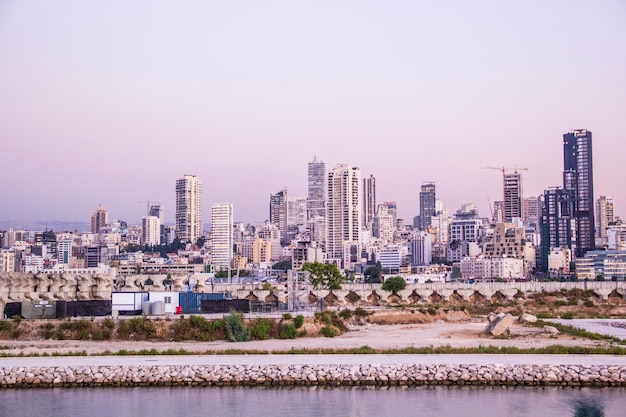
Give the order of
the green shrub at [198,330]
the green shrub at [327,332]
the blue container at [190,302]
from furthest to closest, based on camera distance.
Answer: the blue container at [190,302] < the green shrub at [327,332] < the green shrub at [198,330]

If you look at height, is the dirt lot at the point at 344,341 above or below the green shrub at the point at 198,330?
below

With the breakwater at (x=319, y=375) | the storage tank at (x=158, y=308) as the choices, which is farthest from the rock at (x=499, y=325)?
the storage tank at (x=158, y=308)

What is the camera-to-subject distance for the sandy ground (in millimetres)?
28859

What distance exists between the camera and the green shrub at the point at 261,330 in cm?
3173

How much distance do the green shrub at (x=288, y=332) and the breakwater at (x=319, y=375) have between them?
27.2 feet

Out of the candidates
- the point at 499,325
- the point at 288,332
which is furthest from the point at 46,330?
the point at 499,325

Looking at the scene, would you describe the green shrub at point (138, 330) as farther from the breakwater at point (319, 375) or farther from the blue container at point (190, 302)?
the breakwater at point (319, 375)

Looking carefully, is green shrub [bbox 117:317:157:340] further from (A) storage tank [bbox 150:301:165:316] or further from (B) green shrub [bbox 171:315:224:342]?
(A) storage tank [bbox 150:301:165:316]

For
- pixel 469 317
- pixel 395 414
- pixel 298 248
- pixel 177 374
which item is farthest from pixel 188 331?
pixel 298 248

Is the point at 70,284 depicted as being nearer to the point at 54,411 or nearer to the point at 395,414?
the point at 54,411

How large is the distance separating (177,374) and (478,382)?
26.2 ft

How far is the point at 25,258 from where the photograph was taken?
6708 inches

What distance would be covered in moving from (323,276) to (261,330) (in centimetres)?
3110

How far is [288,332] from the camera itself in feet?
106
